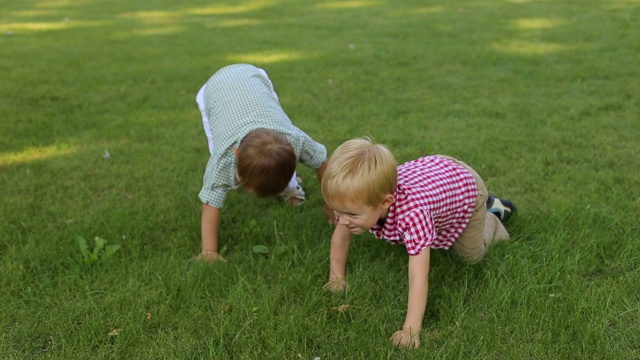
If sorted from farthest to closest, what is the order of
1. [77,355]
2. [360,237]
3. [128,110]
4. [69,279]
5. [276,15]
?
[276,15]
[128,110]
[360,237]
[69,279]
[77,355]

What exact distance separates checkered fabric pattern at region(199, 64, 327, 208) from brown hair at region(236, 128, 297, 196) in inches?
9.3

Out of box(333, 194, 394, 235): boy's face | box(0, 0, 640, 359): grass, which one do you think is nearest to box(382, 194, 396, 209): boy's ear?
box(333, 194, 394, 235): boy's face

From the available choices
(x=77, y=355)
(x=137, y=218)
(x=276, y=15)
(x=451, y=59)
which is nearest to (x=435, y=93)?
(x=451, y=59)

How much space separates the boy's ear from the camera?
250 cm

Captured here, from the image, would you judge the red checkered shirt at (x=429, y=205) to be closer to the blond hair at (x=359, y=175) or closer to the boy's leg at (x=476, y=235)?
the boy's leg at (x=476, y=235)

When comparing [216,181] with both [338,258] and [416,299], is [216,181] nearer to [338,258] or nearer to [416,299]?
[338,258]

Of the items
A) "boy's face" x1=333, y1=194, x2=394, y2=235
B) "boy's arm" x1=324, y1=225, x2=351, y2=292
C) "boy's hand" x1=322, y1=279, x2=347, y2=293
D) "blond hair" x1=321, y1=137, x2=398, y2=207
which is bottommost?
"boy's hand" x1=322, y1=279, x2=347, y2=293

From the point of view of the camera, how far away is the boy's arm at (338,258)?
2881 millimetres

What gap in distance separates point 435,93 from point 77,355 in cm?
431

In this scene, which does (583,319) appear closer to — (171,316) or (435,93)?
(171,316)

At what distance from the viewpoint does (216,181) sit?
10.7ft

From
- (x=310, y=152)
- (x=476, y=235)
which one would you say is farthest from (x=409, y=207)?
(x=310, y=152)

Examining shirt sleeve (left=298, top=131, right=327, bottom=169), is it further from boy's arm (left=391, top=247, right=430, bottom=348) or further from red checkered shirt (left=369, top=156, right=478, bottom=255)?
boy's arm (left=391, top=247, right=430, bottom=348)

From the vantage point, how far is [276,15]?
417 inches
